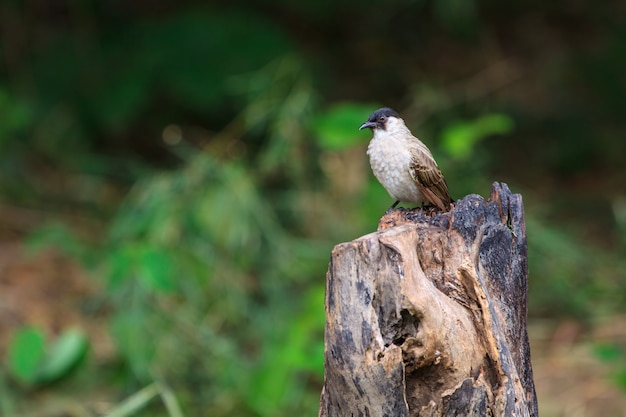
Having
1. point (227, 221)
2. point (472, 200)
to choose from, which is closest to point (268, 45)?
point (227, 221)

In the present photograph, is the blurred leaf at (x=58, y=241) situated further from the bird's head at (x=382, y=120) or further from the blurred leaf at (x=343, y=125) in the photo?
the bird's head at (x=382, y=120)

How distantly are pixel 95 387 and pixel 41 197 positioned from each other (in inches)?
101

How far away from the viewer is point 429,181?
335 centimetres

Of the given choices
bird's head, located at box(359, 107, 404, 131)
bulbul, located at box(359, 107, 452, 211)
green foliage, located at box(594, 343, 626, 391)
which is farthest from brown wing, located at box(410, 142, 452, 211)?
green foliage, located at box(594, 343, 626, 391)

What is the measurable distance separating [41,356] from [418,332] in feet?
9.74

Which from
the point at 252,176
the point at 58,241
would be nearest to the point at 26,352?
the point at 58,241

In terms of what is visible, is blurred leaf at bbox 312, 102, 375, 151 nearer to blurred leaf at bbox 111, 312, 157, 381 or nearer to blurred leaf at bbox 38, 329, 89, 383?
blurred leaf at bbox 111, 312, 157, 381

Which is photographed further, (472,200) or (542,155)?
(542,155)

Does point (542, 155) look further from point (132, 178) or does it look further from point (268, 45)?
point (132, 178)

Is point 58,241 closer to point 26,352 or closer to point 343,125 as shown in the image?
point 26,352

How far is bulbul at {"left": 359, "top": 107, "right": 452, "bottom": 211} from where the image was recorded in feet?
11.0

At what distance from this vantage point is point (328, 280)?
2.63m

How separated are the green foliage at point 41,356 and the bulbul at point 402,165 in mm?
2164

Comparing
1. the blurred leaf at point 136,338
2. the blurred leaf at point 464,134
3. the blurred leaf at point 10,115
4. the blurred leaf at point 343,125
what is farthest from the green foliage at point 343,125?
the blurred leaf at point 10,115
